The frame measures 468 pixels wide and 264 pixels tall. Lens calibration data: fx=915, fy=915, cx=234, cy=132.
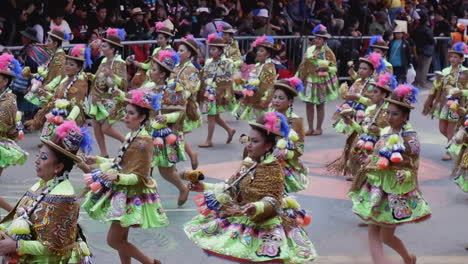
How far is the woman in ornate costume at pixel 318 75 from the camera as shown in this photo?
57.1ft

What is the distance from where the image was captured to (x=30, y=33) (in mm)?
16625

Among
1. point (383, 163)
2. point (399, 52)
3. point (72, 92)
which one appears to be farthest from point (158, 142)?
point (399, 52)

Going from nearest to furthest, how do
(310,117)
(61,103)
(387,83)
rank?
(387,83) < (61,103) < (310,117)

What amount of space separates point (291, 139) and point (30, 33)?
742 centimetres

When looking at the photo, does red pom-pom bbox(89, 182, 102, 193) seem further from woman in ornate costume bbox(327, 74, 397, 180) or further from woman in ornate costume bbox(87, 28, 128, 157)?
woman in ornate costume bbox(87, 28, 128, 157)

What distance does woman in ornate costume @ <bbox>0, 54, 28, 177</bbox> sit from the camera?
1094 cm

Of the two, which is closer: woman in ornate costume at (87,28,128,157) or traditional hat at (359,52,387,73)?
traditional hat at (359,52,387,73)

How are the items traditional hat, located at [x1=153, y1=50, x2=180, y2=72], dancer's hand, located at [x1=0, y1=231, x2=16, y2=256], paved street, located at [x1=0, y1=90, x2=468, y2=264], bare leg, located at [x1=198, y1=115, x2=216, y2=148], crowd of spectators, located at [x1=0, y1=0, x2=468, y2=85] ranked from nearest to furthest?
dancer's hand, located at [x1=0, y1=231, x2=16, y2=256]
paved street, located at [x1=0, y1=90, x2=468, y2=264]
traditional hat, located at [x1=153, y1=50, x2=180, y2=72]
bare leg, located at [x1=198, y1=115, x2=216, y2=148]
crowd of spectators, located at [x1=0, y1=0, x2=468, y2=85]

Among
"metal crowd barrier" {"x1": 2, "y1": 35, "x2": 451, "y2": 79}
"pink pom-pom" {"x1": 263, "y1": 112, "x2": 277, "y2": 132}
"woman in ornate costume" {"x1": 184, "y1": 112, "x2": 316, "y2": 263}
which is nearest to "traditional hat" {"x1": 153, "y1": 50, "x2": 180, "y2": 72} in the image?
"woman in ornate costume" {"x1": 184, "y1": 112, "x2": 316, "y2": 263}

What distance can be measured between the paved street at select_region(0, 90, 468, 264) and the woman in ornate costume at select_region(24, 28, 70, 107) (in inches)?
39.5

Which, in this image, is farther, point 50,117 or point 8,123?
point 50,117

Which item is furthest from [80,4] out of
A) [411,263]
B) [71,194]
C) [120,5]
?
[71,194]

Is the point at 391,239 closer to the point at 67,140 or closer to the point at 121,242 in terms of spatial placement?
the point at 121,242

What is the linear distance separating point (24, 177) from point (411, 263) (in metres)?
6.41
